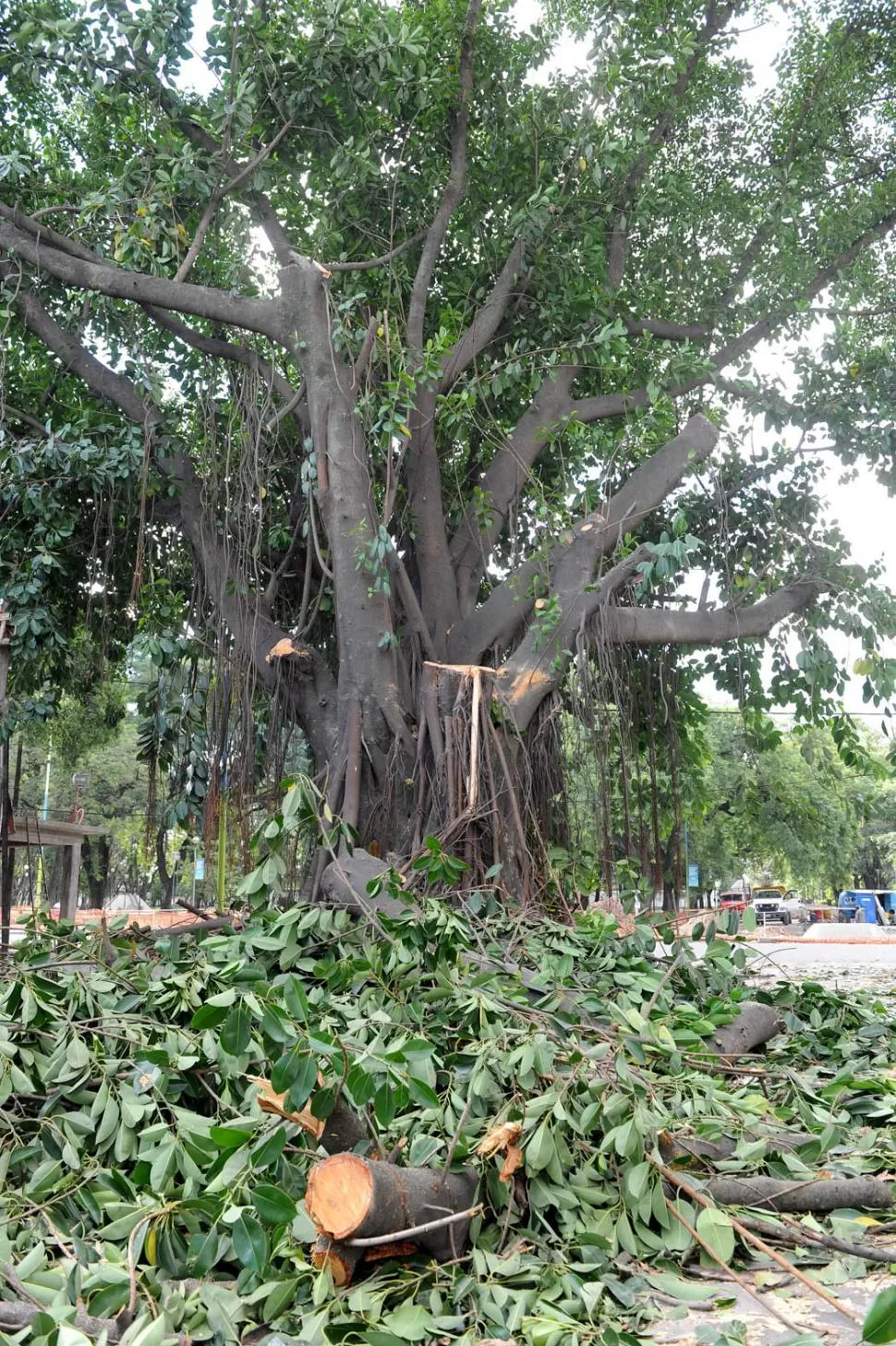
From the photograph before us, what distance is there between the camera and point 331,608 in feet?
23.0

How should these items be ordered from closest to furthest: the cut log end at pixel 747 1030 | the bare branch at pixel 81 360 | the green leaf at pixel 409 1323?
the green leaf at pixel 409 1323, the cut log end at pixel 747 1030, the bare branch at pixel 81 360

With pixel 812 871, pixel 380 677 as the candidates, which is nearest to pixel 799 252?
pixel 380 677

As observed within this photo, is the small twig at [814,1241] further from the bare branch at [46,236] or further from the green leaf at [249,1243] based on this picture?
the bare branch at [46,236]

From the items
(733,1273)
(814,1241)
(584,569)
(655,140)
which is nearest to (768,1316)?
(733,1273)

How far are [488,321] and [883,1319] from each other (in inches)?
249

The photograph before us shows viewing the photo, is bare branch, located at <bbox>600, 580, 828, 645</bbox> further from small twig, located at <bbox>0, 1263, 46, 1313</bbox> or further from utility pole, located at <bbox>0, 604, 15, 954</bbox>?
small twig, located at <bbox>0, 1263, 46, 1313</bbox>

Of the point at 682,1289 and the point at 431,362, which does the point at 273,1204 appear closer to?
the point at 682,1289

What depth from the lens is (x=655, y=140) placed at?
23.9 ft

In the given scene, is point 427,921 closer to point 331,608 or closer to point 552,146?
point 331,608

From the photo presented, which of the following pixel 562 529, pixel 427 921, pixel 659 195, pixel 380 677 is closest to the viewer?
pixel 427 921

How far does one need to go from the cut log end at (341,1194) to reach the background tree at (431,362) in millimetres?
3031

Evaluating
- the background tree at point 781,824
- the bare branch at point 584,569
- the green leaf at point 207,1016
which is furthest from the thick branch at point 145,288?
the background tree at point 781,824

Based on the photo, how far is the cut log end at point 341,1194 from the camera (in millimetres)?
2049

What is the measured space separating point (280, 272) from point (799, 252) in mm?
3831
